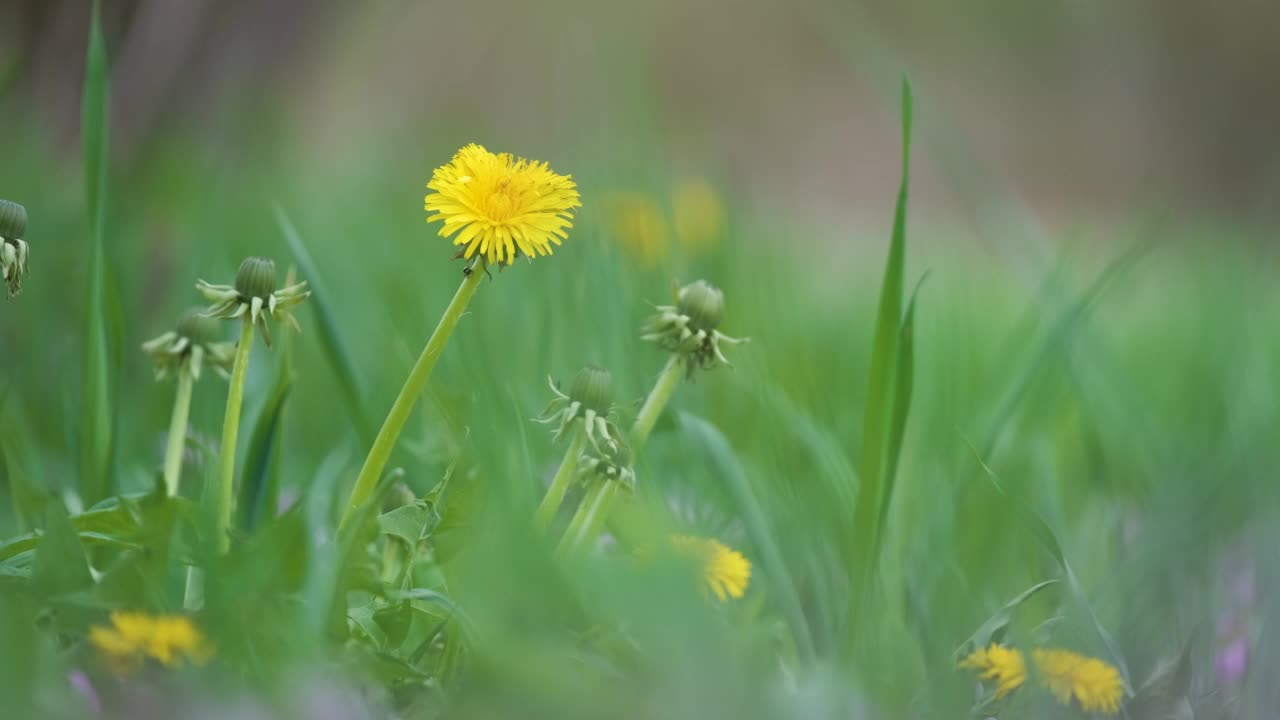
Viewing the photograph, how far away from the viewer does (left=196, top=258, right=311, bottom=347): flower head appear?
0.43 m

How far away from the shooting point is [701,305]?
Answer: 47 cm

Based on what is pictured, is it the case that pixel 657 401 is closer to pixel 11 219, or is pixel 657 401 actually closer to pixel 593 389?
pixel 593 389

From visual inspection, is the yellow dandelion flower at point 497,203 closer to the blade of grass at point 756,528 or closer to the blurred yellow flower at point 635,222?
the blade of grass at point 756,528

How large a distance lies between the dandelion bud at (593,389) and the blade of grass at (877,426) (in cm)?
12

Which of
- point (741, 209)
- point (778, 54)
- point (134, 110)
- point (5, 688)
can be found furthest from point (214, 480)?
point (778, 54)

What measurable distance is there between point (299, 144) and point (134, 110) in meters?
1.15

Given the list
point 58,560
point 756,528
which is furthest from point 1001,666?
point 58,560

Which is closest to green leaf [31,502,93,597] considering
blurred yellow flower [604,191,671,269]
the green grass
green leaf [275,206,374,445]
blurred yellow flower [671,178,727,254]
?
the green grass

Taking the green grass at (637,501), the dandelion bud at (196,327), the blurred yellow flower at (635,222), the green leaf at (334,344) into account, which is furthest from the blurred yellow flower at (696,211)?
the dandelion bud at (196,327)

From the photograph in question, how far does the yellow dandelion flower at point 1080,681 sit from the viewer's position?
1.36 feet

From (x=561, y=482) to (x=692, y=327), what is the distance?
9cm

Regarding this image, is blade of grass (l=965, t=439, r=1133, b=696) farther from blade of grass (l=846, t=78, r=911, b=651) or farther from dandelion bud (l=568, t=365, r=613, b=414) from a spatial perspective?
dandelion bud (l=568, t=365, r=613, b=414)

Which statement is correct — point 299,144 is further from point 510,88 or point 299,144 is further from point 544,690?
point 510,88

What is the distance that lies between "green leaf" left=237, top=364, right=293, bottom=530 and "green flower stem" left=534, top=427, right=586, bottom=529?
142mm
